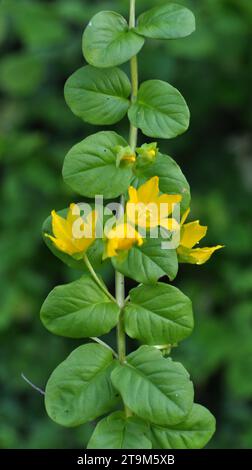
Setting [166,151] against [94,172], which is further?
[166,151]

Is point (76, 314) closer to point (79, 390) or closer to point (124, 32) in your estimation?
point (79, 390)

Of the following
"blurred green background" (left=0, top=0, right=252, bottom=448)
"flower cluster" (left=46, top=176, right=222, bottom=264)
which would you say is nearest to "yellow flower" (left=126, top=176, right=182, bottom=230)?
"flower cluster" (left=46, top=176, right=222, bottom=264)

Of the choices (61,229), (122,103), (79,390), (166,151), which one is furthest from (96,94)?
(166,151)

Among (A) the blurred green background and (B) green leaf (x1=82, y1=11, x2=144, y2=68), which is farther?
(A) the blurred green background

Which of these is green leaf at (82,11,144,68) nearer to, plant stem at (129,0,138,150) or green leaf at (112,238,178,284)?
plant stem at (129,0,138,150)
